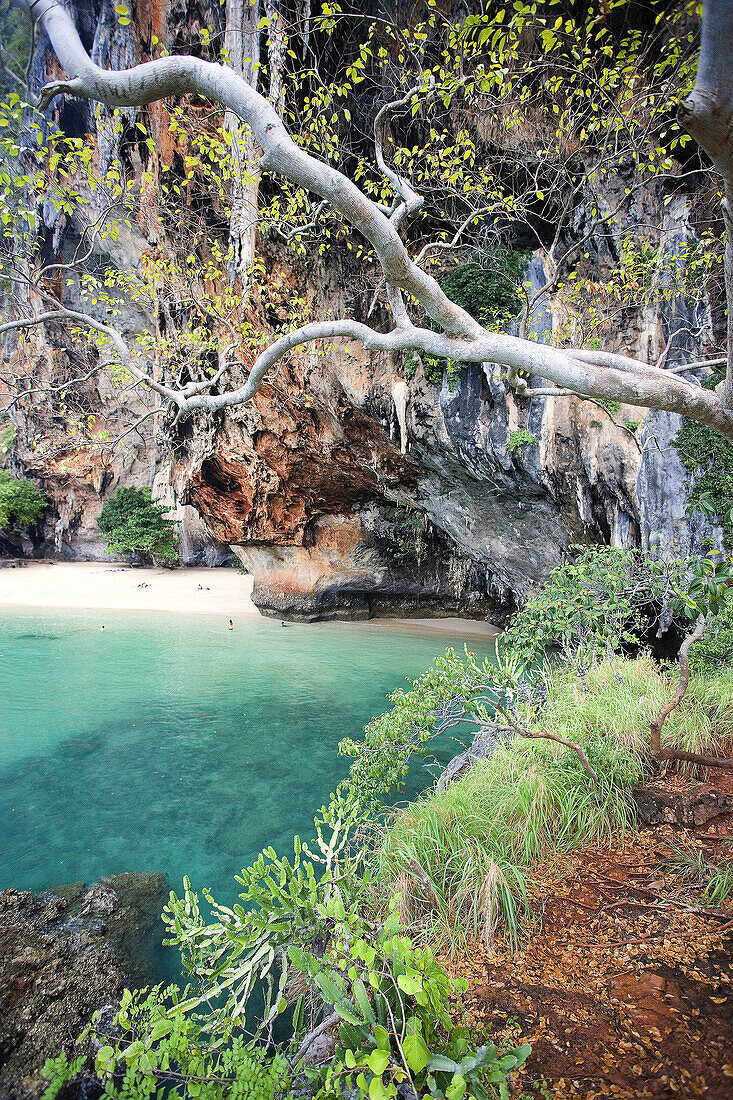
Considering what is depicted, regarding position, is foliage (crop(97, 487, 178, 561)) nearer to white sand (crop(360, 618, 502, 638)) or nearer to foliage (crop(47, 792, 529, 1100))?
white sand (crop(360, 618, 502, 638))

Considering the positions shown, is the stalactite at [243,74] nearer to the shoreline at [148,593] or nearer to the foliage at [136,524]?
the shoreline at [148,593]

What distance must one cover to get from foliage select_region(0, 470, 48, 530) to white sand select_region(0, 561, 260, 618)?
7.26ft

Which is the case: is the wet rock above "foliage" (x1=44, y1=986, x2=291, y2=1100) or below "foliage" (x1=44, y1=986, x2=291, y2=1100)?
above

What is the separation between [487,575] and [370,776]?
435 inches

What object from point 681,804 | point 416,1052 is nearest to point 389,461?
point 681,804

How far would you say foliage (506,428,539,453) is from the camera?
28.0ft

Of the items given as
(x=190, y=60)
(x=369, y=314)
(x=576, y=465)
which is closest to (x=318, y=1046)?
(x=190, y=60)

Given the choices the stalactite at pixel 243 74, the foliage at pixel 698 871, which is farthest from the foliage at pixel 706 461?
the stalactite at pixel 243 74

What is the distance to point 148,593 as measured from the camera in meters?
17.9

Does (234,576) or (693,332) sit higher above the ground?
(693,332)

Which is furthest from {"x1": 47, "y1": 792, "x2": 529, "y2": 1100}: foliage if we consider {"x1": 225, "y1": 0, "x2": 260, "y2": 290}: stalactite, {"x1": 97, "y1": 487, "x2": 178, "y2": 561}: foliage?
{"x1": 97, "y1": 487, "x2": 178, "y2": 561}: foliage

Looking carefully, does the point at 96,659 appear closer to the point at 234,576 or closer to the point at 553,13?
the point at 234,576

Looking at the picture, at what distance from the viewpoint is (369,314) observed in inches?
391

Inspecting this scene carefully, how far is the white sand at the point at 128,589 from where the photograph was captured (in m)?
16.4
